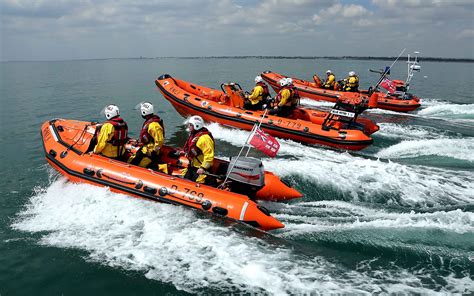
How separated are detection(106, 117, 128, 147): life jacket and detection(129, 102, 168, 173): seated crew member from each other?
288mm

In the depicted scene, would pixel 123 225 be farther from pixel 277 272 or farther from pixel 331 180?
pixel 331 180

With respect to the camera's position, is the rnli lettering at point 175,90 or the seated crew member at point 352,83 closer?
the rnli lettering at point 175,90

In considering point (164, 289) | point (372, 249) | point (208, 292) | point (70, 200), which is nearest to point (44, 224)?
point (70, 200)

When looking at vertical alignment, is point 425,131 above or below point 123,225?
above

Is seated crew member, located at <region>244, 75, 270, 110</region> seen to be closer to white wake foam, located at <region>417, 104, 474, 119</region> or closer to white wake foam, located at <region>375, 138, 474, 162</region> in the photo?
white wake foam, located at <region>375, 138, 474, 162</region>

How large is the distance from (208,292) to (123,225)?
6.14 ft

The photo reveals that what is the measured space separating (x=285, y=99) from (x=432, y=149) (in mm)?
3850

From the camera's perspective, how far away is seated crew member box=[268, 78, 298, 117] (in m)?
9.92

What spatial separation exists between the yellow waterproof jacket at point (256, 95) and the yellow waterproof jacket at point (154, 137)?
16.2ft

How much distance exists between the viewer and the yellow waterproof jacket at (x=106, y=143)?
5.70m

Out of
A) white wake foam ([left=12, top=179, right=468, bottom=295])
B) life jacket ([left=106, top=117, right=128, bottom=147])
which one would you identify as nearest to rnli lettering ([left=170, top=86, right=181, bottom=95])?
life jacket ([left=106, top=117, right=128, bottom=147])

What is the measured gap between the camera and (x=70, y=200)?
5.72 meters

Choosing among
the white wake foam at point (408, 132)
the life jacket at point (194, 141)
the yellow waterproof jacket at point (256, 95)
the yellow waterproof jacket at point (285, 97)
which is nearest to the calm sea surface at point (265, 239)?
the life jacket at point (194, 141)

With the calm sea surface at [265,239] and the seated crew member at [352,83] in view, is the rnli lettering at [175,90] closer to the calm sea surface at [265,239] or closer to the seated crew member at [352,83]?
the calm sea surface at [265,239]
